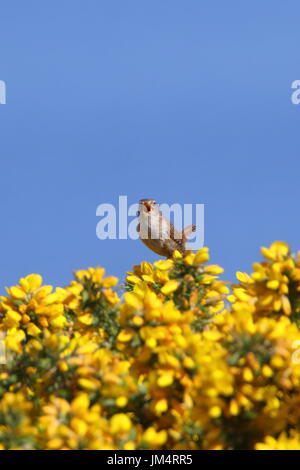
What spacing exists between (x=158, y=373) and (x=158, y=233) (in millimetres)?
8456

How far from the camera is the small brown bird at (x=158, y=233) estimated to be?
40.3ft

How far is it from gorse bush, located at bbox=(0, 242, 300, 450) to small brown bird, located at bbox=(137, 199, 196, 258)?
7.36 meters

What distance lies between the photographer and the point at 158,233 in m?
12.4

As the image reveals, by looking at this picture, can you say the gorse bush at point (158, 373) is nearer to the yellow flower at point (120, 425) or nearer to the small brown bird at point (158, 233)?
the yellow flower at point (120, 425)

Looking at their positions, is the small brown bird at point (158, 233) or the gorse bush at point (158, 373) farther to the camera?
the small brown bird at point (158, 233)

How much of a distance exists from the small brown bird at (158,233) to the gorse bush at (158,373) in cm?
736

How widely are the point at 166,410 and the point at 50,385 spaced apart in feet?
2.26

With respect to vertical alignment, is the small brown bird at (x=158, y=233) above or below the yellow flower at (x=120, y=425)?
above

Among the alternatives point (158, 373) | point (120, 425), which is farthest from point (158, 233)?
point (120, 425)

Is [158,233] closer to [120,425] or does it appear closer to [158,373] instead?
[158,373]

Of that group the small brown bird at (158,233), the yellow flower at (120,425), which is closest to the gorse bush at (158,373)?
the yellow flower at (120,425)

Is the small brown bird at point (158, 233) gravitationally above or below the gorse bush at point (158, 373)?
above

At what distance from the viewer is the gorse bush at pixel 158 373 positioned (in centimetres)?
372

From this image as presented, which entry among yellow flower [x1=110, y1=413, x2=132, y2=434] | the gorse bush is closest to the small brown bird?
the gorse bush
